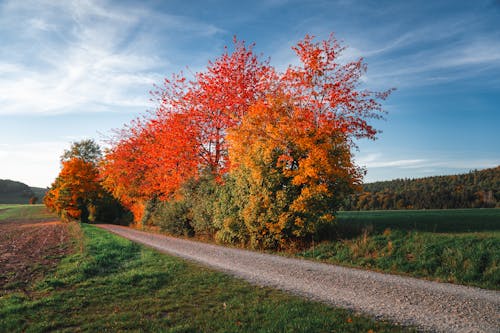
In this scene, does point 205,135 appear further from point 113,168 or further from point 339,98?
point 113,168

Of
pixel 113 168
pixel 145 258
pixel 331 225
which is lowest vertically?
pixel 145 258

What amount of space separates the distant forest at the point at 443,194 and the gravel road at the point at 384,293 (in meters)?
25.6

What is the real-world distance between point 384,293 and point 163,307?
5377mm

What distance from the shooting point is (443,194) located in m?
44.1

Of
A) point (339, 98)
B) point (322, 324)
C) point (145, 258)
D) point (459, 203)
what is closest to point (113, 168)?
point (145, 258)

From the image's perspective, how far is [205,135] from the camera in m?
24.0

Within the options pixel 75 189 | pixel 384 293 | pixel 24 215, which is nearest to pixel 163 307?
pixel 384 293

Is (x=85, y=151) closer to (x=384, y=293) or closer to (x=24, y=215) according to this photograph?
(x=24, y=215)

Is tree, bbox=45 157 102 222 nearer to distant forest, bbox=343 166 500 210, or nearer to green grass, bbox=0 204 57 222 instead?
green grass, bbox=0 204 57 222

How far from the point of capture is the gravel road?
6492 mm

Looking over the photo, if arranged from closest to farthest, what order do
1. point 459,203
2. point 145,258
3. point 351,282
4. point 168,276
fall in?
point 351,282, point 168,276, point 145,258, point 459,203

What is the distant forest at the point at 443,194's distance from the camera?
41.8 m

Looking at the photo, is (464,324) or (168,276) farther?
(168,276)

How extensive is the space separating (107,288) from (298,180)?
919 cm
